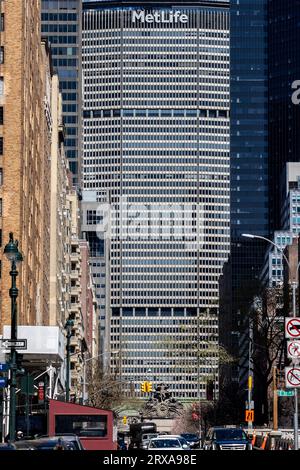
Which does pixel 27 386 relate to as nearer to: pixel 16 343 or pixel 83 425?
pixel 16 343

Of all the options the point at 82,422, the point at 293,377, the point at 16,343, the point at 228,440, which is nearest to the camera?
the point at 16,343

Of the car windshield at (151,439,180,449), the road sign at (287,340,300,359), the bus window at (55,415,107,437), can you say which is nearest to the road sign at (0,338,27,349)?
the road sign at (287,340,300,359)

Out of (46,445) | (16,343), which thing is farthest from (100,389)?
(46,445)

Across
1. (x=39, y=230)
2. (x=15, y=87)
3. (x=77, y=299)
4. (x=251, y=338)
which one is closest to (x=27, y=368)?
(x=15, y=87)

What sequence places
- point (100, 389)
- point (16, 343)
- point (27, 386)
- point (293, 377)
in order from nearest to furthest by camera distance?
point (16, 343)
point (293, 377)
point (27, 386)
point (100, 389)
